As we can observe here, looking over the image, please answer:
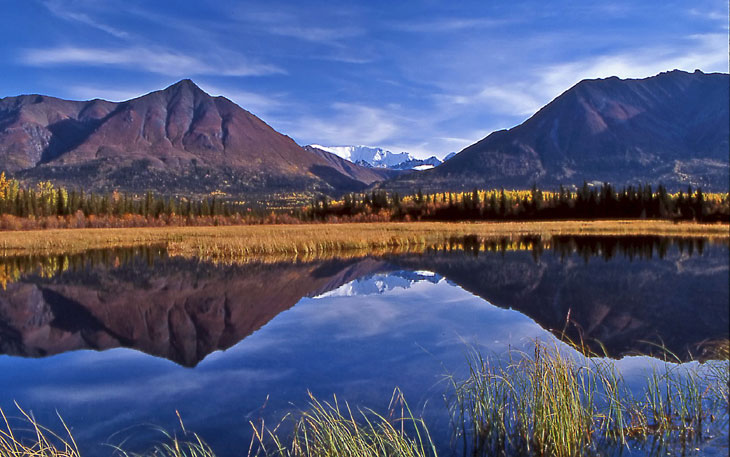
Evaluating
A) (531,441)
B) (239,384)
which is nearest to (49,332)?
(239,384)

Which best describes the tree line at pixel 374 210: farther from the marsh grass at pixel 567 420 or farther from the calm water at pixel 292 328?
the marsh grass at pixel 567 420

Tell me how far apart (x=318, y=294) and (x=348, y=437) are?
18467mm

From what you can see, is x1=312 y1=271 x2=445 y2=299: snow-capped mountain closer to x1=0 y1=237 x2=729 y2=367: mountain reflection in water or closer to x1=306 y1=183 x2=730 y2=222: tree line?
x1=0 y1=237 x2=729 y2=367: mountain reflection in water

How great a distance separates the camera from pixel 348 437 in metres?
6.73

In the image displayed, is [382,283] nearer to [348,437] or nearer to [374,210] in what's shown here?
[348,437]

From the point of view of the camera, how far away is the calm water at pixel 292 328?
10352 mm

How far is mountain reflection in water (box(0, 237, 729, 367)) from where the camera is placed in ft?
53.8

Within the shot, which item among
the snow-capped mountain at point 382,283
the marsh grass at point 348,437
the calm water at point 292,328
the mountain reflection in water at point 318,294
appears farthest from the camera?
the snow-capped mountain at point 382,283

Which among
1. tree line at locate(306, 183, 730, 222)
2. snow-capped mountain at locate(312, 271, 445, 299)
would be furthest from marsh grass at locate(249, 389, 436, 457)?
tree line at locate(306, 183, 730, 222)

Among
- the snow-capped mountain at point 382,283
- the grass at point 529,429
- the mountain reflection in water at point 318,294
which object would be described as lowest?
the snow-capped mountain at point 382,283

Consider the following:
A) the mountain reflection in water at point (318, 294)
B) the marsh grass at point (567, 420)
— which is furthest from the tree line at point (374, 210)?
the marsh grass at point (567, 420)

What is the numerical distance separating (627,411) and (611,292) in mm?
16948

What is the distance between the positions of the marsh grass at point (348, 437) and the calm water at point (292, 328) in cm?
39

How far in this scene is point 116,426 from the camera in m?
9.09
